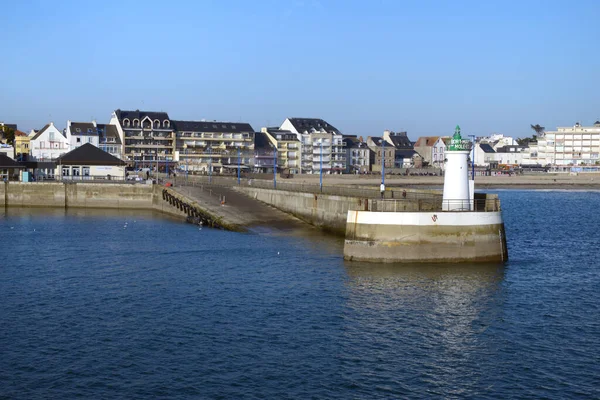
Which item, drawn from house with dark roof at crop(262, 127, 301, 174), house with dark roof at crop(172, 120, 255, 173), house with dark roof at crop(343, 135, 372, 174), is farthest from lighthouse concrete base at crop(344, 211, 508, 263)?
house with dark roof at crop(343, 135, 372, 174)

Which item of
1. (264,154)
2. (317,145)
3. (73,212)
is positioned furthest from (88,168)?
(317,145)

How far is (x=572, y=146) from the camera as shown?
194500mm

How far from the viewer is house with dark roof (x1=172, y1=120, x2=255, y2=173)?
154 metres

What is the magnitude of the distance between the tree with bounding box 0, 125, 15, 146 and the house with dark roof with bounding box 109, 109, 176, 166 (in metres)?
27.1

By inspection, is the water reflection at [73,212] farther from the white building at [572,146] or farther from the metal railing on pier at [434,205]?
the white building at [572,146]

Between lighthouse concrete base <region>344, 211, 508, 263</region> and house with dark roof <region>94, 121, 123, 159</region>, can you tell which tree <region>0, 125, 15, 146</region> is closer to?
house with dark roof <region>94, 121, 123, 159</region>

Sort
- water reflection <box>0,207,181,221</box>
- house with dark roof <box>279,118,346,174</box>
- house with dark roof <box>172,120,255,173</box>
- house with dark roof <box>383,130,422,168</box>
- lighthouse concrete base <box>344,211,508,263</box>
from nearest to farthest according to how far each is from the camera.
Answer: lighthouse concrete base <box>344,211,508,263</box> → water reflection <box>0,207,181,221</box> → house with dark roof <box>172,120,255,173</box> → house with dark roof <box>279,118,346,174</box> → house with dark roof <box>383,130,422,168</box>

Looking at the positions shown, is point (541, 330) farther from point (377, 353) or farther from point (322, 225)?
point (322, 225)

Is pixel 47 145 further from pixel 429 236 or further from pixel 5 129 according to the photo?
pixel 429 236

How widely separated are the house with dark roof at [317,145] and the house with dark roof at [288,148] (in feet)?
3.80

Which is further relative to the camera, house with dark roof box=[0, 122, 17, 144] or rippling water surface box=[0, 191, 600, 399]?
house with dark roof box=[0, 122, 17, 144]

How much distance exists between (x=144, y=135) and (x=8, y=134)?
38330 mm

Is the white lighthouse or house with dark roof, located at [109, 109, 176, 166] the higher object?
house with dark roof, located at [109, 109, 176, 166]

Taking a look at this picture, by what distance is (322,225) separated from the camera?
61.2 meters
